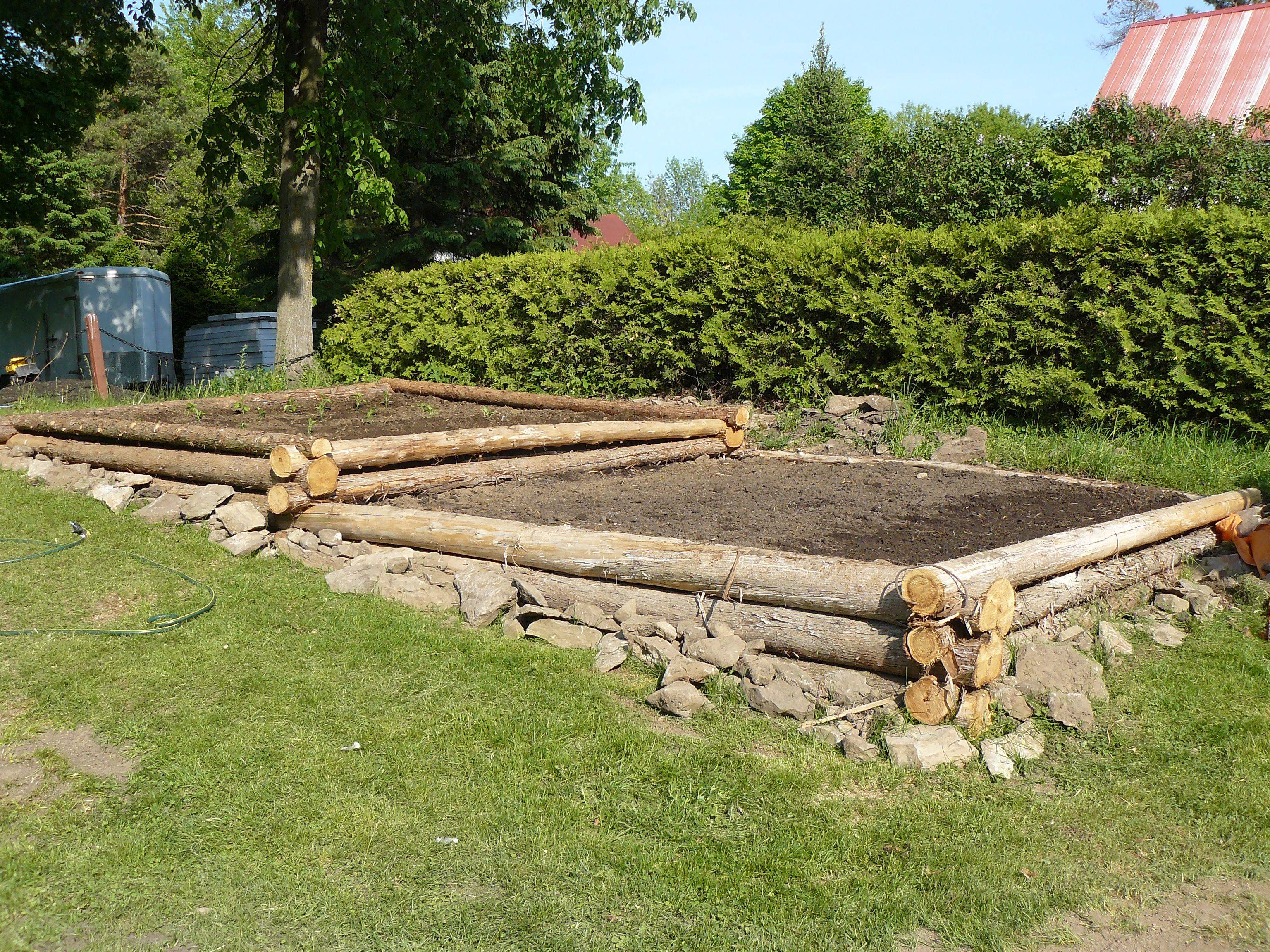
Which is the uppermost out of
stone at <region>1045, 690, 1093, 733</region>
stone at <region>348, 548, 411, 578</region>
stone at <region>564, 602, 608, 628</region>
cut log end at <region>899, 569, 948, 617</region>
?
cut log end at <region>899, 569, 948, 617</region>

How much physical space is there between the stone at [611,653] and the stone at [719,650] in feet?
1.09

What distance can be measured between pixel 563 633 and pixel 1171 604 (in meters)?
3.52

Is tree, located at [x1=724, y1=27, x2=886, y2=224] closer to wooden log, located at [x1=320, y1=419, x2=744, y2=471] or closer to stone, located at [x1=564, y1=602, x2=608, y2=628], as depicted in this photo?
wooden log, located at [x1=320, y1=419, x2=744, y2=471]

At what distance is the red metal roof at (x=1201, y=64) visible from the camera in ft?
59.6

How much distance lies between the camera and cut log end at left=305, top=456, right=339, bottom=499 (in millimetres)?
6254

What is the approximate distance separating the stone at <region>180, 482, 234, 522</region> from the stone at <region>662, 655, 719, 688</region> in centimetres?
409

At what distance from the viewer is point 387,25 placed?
43.7 feet

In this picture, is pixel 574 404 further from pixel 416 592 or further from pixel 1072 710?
pixel 1072 710

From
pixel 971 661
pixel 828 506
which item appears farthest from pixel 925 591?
pixel 828 506

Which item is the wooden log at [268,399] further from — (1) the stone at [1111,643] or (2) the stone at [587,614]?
(1) the stone at [1111,643]

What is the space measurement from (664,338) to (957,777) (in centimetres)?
842

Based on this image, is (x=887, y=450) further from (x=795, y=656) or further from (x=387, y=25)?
(x=387, y=25)

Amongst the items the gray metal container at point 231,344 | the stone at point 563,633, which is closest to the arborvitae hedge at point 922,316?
the stone at point 563,633

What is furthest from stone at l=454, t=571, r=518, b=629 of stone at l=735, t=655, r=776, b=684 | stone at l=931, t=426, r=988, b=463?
stone at l=931, t=426, r=988, b=463
